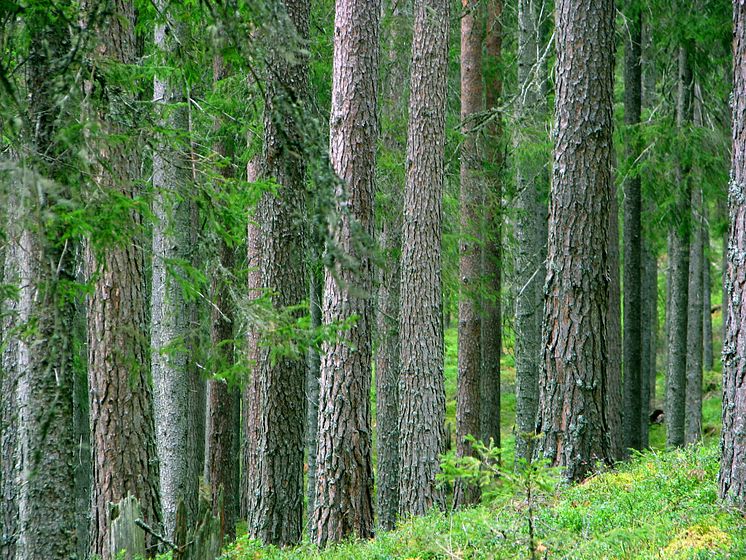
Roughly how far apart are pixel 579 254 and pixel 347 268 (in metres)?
5.04

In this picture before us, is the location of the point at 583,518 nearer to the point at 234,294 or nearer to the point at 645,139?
the point at 234,294

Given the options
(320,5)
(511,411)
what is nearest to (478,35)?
(320,5)

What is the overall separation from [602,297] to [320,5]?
7.90m

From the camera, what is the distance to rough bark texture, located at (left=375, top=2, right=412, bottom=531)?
1405 centimetres

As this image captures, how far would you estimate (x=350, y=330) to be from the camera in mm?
8766

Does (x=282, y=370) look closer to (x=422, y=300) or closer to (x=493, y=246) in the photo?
(x=422, y=300)

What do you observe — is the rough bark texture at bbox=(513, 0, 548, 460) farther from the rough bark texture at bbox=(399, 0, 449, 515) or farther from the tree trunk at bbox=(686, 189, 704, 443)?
the tree trunk at bbox=(686, 189, 704, 443)

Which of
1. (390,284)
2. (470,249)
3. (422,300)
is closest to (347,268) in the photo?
(422,300)

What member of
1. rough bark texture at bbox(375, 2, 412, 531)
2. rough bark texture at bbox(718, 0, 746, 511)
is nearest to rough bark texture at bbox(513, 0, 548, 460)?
rough bark texture at bbox(375, 2, 412, 531)

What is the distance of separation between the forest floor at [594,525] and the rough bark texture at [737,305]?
38cm

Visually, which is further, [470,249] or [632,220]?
[632,220]

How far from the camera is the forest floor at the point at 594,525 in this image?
5.59 metres

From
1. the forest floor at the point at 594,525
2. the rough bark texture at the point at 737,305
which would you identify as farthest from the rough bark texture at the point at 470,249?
the rough bark texture at the point at 737,305

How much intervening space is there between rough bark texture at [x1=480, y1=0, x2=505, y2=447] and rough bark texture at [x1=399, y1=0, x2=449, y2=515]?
3.13 m
